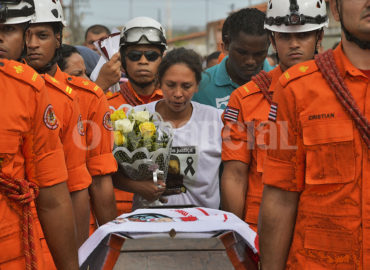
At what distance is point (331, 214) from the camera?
276cm

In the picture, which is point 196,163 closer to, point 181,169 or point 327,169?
point 181,169

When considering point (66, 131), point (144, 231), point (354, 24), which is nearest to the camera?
point (354, 24)

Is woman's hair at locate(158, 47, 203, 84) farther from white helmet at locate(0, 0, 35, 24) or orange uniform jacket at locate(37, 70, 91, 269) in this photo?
white helmet at locate(0, 0, 35, 24)

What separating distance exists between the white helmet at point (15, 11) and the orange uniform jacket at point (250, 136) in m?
1.95

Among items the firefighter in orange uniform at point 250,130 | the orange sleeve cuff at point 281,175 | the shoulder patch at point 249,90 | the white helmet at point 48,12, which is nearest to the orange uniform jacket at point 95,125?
the white helmet at point 48,12

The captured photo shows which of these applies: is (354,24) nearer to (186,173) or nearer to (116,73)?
(186,173)

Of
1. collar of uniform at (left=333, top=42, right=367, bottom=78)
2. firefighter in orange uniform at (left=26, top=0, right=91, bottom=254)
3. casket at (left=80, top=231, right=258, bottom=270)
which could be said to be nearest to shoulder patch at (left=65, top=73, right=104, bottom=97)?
firefighter in orange uniform at (left=26, top=0, right=91, bottom=254)

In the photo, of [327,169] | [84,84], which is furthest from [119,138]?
[327,169]

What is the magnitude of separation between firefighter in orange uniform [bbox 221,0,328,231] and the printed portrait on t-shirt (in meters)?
0.29

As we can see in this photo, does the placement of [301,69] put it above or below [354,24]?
below

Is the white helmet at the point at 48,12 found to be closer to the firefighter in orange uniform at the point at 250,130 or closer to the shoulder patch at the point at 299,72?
the firefighter in orange uniform at the point at 250,130

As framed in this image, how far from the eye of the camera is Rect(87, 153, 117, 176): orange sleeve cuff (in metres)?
4.45

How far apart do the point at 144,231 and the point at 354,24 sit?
4.51ft

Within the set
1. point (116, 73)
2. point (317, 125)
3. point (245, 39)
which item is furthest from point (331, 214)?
point (116, 73)
